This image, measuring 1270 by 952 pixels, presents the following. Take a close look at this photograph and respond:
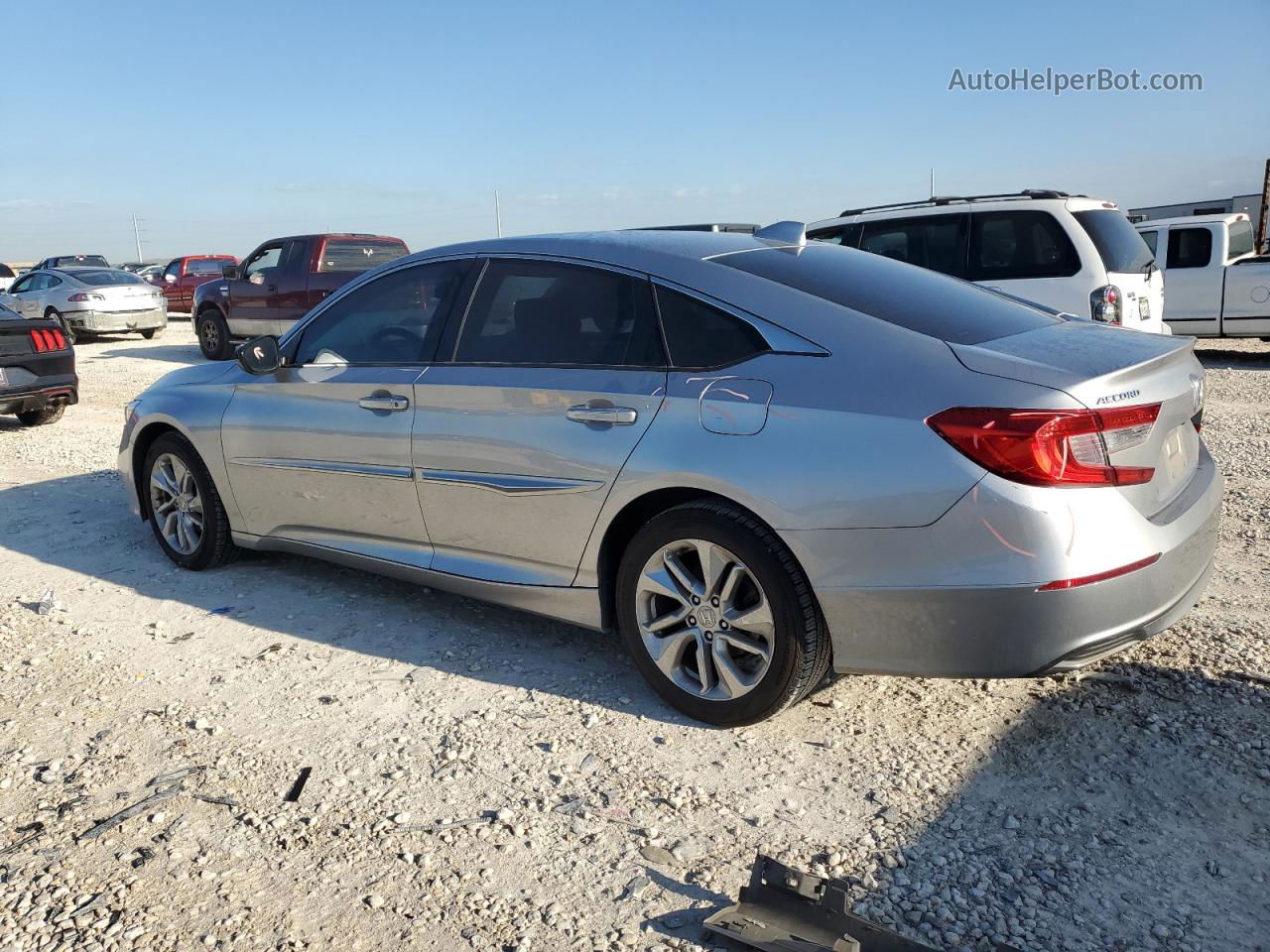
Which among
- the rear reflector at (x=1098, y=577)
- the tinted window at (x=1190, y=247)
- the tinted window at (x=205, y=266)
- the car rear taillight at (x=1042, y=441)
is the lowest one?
the rear reflector at (x=1098, y=577)

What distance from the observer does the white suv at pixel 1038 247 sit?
905 cm

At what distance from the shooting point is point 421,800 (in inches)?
A: 121

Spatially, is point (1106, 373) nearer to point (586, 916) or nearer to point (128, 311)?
point (586, 916)

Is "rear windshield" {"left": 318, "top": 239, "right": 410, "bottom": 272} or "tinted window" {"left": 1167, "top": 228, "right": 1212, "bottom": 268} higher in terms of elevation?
"rear windshield" {"left": 318, "top": 239, "right": 410, "bottom": 272}

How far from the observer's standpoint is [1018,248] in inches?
371

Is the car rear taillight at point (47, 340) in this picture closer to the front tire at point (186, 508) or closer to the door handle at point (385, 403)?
the front tire at point (186, 508)

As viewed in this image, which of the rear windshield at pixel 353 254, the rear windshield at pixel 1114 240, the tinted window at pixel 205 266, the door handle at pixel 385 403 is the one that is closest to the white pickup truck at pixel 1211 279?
the rear windshield at pixel 1114 240

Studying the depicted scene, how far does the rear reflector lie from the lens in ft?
9.18

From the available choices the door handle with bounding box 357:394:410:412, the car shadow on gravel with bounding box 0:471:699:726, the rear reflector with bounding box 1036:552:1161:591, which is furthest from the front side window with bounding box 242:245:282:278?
the rear reflector with bounding box 1036:552:1161:591

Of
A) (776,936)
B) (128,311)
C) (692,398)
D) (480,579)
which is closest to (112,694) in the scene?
(480,579)

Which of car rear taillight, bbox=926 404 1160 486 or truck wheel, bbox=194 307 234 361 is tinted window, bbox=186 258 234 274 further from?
car rear taillight, bbox=926 404 1160 486

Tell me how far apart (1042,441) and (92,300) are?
1945 cm

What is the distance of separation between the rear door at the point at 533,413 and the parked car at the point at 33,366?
7011mm

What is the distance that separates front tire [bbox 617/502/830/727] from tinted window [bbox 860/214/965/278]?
701cm
